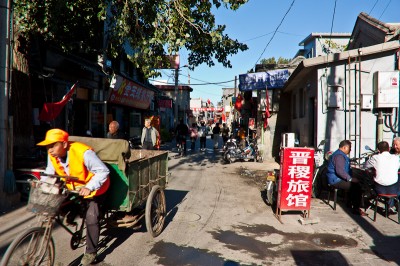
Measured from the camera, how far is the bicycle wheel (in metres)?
3.07

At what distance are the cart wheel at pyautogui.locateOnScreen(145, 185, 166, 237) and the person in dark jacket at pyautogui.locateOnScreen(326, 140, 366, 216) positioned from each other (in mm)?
3828

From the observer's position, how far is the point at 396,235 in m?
5.61

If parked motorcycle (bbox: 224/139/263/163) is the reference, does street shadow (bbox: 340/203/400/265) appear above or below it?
below

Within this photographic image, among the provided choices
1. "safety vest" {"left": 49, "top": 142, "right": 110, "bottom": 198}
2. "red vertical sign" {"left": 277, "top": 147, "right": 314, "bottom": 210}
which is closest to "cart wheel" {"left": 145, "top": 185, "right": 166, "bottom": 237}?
"safety vest" {"left": 49, "top": 142, "right": 110, "bottom": 198}

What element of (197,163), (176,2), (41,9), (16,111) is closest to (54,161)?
(16,111)

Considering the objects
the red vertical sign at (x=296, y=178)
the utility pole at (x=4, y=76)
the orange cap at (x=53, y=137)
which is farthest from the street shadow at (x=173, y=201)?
the utility pole at (x=4, y=76)

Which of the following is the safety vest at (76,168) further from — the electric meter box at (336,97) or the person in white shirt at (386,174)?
the electric meter box at (336,97)

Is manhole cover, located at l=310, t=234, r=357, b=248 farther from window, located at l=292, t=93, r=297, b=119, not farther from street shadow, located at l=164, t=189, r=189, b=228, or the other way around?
window, located at l=292, t=93, r=297, b=119

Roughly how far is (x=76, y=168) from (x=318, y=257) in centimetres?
348

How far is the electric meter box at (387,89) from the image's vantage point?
9.08 metres

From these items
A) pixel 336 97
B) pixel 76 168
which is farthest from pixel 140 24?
pixel 76 168

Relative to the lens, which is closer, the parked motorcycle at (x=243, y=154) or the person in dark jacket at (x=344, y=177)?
the person in dark jacket at (x=344, y=177)

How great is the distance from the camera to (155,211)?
5.35 metres

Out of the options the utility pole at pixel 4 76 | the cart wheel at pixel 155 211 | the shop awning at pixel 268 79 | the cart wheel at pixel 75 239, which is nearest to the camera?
the cart wheel at pixel 75 239
